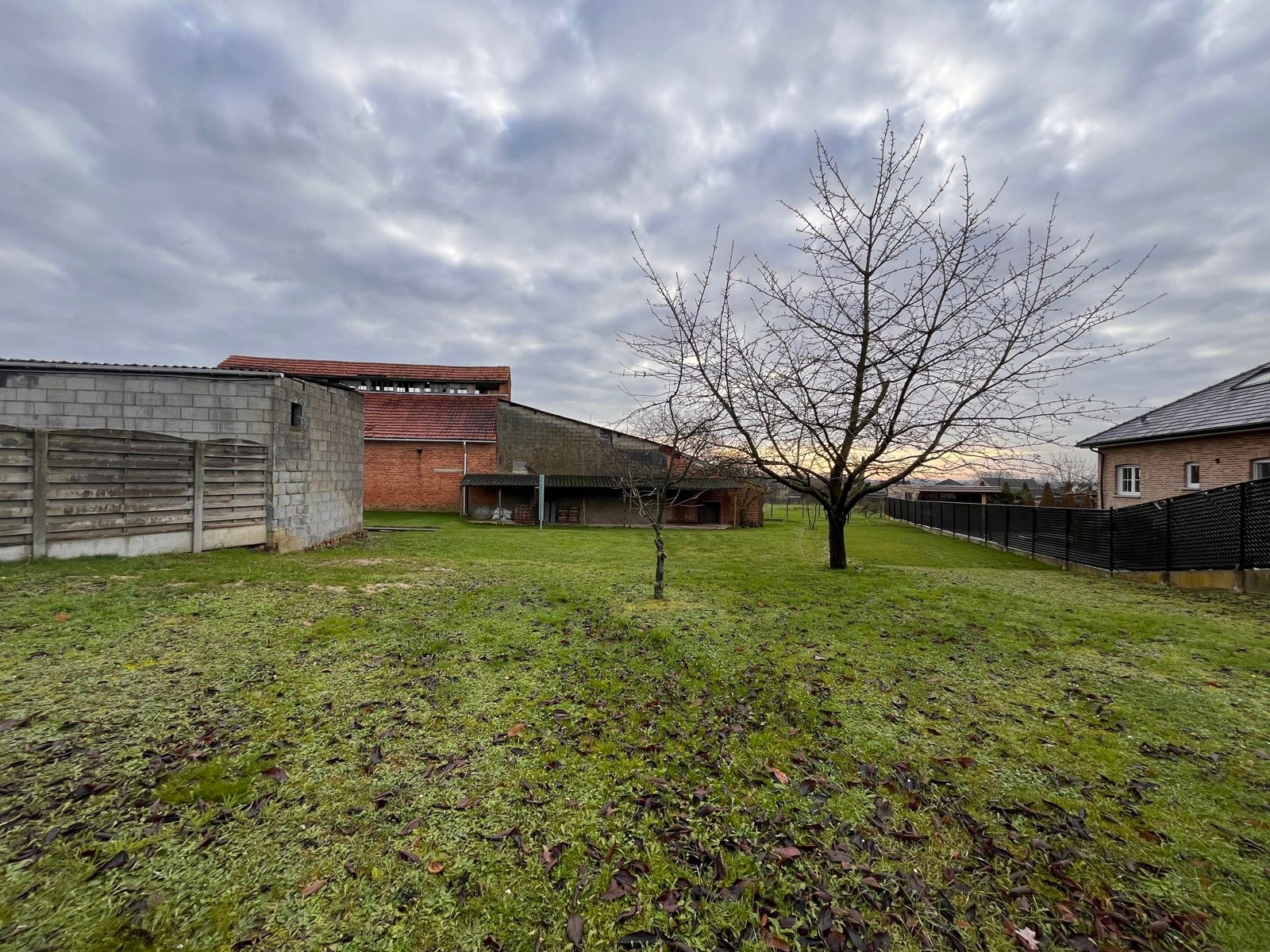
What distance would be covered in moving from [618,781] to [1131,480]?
2125 cm

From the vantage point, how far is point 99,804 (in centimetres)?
222

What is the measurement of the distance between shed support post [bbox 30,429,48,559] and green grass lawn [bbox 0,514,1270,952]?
141cm

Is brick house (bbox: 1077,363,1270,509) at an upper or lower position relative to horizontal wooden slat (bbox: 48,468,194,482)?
upper

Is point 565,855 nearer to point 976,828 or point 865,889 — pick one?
point 865,889

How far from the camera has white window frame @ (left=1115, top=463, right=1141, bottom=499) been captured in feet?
51.6

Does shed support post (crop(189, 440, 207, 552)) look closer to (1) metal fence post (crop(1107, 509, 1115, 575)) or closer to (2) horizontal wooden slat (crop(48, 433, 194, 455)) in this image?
(2) horizontal wooden slat (crop(48, 433, 194, 455))

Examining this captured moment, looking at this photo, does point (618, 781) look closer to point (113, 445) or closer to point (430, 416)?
point (113, 445)

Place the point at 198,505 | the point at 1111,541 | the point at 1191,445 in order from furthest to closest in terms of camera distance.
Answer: the point at 1191,445 → the point at 1111,541 → the point at 198,505

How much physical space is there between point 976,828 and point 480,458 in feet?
72.1

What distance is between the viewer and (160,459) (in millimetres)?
7426

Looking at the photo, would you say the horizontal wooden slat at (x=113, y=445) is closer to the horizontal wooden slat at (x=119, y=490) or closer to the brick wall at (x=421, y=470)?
the horizontal wooden slat at (x=119, y=490)

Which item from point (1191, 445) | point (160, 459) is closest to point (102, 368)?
point (160, 459)

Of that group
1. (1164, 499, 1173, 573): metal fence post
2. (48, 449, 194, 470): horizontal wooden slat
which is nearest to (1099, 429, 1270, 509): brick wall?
(1164, 499, 1173, 573): metal fence post

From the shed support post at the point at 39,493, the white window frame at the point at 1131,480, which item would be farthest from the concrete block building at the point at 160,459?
the white window frame at the point at 1131,480
